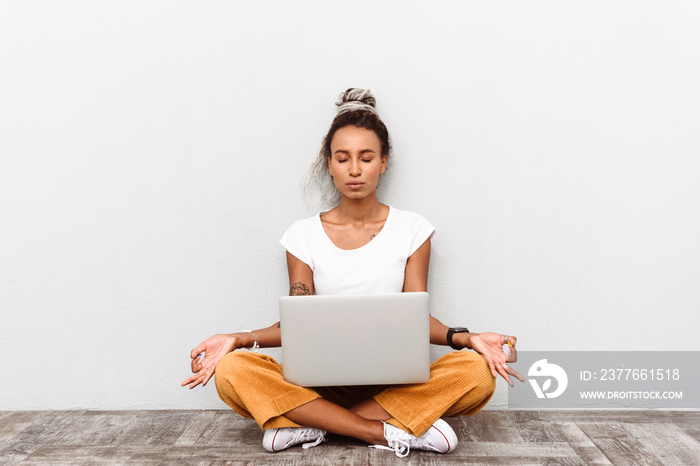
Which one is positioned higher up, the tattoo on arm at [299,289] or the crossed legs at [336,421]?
the tattoo on arm at [299,289]

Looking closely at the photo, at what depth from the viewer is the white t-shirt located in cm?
206

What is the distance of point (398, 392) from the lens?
6.01 feet

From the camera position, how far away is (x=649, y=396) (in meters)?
2.25

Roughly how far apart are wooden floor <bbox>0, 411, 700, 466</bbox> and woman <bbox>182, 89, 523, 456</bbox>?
3.1 inches

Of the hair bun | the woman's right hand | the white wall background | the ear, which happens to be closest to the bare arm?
the woman's right hand

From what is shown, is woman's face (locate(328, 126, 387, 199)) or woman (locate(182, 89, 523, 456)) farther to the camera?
woman's face (locate(328, 126, 387, 199))

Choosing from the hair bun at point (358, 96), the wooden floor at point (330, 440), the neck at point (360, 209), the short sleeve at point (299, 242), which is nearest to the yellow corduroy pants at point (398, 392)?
the wooden floor at point (330, 440)

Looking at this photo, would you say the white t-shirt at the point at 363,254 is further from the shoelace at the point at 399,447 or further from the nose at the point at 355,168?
the shoelace at the point at 399,447

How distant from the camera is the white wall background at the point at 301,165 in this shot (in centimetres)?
219

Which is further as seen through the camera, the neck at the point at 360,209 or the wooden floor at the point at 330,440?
the neck at the point at 360,209

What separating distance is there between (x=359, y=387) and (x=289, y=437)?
11.8 inches

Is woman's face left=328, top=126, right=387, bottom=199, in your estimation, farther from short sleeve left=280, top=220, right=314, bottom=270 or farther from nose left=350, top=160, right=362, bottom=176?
short sleeve left=280, top=220, right=314, bottom=270

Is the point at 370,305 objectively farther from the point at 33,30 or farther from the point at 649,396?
the point at 33,30

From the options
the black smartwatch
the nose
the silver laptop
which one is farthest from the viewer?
the nose
